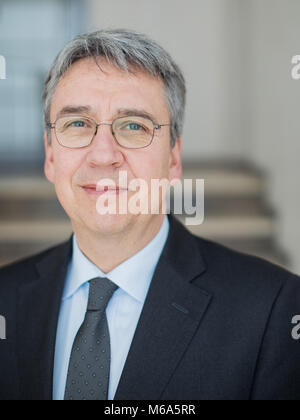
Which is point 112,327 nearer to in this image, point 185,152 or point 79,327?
point 79,327

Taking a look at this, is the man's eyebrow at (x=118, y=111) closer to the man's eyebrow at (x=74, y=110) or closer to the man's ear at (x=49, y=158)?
the man's eyebrow at (x=74, y=110)

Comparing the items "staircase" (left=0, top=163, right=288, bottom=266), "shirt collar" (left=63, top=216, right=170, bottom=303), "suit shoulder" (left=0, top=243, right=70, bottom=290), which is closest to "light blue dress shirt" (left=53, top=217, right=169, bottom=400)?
"shirt collar" (left=63, top=216, right=170, bottom=303)

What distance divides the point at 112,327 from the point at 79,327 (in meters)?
0.08

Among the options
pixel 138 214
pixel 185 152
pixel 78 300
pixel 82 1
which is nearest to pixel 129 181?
pixel 138 214

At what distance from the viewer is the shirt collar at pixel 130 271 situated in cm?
125

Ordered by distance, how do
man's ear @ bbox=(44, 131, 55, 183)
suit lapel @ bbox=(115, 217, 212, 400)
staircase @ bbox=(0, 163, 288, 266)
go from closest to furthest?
suit lapel @ bbox=(115, 217, 212, 400)
man's ear @ bbox=(44, 131, 55, 183)
staircase @ bbox=(0, 163, 288, 266)

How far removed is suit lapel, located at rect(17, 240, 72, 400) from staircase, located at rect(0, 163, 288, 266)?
81.0 inches

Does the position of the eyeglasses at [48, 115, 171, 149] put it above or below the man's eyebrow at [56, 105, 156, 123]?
below

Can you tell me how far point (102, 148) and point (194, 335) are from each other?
0.49m

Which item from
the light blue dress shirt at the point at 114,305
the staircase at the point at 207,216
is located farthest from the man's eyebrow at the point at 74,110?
the staircase at the point at 207,216

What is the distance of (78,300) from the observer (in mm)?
1282

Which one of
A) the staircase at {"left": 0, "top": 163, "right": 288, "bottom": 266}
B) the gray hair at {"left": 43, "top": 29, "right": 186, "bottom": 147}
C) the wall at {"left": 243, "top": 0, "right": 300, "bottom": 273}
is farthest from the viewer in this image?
the staircase at {"left": 0, "top": 163, "right": 288, "bottom": 266}

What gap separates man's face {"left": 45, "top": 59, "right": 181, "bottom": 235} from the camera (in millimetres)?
1197

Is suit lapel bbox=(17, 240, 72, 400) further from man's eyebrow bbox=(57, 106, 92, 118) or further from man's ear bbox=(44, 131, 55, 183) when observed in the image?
man's eyebrow bbox=(57, 106, 92, 118)
